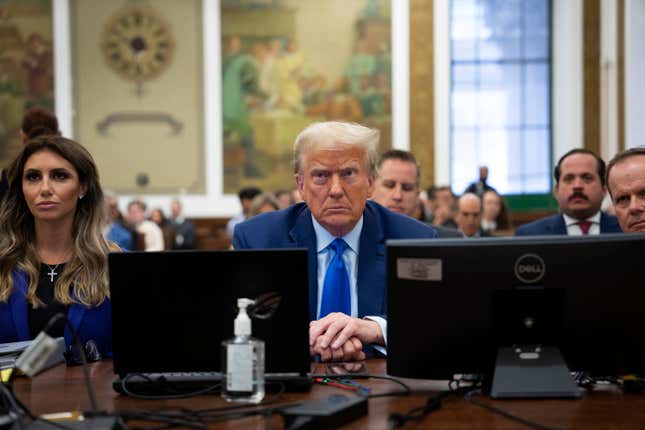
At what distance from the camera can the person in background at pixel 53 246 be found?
3555 mm

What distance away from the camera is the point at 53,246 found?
3.80 metres

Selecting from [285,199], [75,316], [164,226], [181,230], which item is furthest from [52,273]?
[181,230]

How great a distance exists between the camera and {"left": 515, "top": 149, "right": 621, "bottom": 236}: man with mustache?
5793 mm

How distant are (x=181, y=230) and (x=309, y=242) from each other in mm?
12247

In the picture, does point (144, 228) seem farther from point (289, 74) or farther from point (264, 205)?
point (264, 205)

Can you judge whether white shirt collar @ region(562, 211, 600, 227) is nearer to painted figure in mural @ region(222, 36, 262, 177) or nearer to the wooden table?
the wooden table

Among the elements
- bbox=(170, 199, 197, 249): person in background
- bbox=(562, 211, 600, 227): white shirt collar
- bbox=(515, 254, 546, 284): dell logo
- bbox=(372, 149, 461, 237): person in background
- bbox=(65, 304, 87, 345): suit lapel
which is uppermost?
bbox=(372, 149, 461, 237): person in background

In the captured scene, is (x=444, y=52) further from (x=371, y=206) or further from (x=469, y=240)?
(x=469, y=240)

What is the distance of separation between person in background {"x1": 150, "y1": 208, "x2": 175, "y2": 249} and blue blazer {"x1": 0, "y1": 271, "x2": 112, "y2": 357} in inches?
449

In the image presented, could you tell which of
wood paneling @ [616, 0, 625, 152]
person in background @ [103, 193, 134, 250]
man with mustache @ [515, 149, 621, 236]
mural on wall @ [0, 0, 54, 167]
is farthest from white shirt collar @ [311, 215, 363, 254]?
mural on wall @ [0, 0, 54, 167]

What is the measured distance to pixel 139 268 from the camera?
2.47 metres

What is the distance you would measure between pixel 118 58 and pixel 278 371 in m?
15.0

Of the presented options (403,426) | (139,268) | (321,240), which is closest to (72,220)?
(321,240)

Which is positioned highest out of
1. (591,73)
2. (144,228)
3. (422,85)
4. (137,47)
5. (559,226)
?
(137,47)
